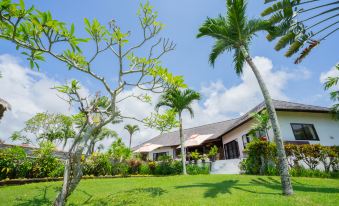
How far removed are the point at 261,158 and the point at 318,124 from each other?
8570mm

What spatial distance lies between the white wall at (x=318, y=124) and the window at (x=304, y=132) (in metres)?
0.31

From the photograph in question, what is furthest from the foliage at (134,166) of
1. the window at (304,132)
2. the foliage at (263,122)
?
the window at (304,132)

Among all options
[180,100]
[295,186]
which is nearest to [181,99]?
[180,100]

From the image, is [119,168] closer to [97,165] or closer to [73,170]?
[97,165]

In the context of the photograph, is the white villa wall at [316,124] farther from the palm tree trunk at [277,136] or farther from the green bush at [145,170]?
the green bush at [145,170]

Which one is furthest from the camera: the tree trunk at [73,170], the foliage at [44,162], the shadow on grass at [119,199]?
the foliage at [44,162]

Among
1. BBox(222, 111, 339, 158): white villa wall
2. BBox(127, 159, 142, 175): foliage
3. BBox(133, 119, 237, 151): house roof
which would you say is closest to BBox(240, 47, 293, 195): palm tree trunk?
BBox(222, 111, 339, 158): white villa wall

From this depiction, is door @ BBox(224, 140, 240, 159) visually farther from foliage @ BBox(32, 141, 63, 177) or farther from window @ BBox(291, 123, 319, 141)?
foliage @ BBox(32, 141, 63, 177)

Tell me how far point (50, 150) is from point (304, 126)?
20790 millimetres

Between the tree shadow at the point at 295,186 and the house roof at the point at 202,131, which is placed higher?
the house roof at the point at 202,131

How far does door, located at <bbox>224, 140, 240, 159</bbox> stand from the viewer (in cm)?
2478

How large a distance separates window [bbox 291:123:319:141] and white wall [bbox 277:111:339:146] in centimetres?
31

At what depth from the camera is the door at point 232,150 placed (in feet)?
81.3

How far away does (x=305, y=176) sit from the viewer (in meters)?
13.1
